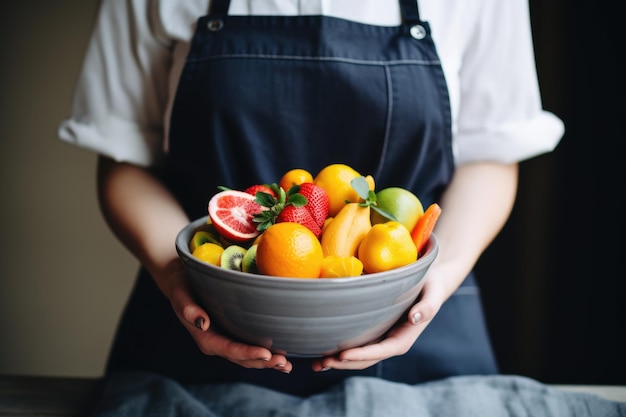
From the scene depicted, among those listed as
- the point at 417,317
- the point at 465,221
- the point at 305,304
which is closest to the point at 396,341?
the point at 417,317

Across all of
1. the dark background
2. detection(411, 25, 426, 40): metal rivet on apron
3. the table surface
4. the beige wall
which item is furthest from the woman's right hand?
the dark background

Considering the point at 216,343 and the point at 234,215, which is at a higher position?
the point at 234,215

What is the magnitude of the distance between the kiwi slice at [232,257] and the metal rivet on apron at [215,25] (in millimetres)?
369

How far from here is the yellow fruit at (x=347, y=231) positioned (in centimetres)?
62

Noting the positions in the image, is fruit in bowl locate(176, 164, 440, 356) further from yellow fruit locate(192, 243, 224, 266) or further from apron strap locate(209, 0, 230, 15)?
apron strap locate(209, 0, 230, 15)

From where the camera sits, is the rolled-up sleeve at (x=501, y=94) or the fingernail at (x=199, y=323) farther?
the rolled-up sleeve at (x=501, y=94)

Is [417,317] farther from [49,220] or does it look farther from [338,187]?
[49,220]

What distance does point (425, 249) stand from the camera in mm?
653

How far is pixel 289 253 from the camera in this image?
0.55 m

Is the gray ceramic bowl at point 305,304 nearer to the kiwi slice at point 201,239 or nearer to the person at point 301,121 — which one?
the kiwi slice at point 201,239

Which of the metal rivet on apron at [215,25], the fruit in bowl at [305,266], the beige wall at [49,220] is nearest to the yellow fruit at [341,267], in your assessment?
the fruit in bowl at [305,266]

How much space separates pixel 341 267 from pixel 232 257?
11 cm

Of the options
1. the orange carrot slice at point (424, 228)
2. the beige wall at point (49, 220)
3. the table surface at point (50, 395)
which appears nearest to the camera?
the orange carrot slice at point (424, 228)

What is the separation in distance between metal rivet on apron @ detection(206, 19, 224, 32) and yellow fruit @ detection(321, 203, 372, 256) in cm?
37
